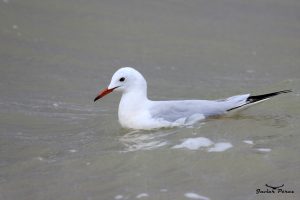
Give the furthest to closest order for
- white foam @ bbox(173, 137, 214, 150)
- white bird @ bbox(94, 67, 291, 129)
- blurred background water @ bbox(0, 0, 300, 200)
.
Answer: white bird @ bbox(94, 67, 291, 129) → white foam @ bbox(173, 137, 214, 150) → blurred background water @ bbox(0, 0, 300, 200)

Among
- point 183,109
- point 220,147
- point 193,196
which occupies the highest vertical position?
point 183,109

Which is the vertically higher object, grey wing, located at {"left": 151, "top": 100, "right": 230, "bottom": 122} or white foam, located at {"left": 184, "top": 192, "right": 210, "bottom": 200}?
grey wing, located at {"left": 151, "top": 100, "right": 230, "bottom": 122}

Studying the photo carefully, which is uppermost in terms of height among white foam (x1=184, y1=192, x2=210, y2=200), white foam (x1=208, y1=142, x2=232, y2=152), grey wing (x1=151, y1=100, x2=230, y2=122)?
grey wing (x1=151, y1=100, x2=230, y2=122)

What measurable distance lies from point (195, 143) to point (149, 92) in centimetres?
294

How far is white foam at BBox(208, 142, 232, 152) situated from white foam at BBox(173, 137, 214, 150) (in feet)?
0.26

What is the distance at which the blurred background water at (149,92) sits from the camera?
4441 millimetres

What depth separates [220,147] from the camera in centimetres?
497

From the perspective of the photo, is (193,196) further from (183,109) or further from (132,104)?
(132,104)

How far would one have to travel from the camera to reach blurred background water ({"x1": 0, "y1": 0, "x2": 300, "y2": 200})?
4.44 metres

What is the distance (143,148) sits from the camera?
5.20m

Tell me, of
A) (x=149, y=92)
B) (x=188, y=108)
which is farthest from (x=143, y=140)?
(x=149, y=92)

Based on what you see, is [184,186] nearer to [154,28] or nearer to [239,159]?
[239,159]

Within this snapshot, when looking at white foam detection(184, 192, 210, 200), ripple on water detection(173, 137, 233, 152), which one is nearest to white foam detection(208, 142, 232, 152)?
ripple on water detection(173, 137, 233, 152)

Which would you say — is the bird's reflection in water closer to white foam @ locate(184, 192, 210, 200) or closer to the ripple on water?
the ripple on water
